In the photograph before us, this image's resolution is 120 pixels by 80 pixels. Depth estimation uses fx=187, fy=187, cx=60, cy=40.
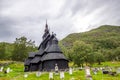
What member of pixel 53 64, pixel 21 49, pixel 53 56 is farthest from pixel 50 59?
pixel 21 49

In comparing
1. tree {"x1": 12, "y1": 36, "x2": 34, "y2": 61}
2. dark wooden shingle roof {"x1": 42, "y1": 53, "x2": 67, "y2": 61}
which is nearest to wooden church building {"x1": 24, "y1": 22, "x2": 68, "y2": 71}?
dark wooden shingle roof {"x1": 42, "y1": 53, "x2": 67, "y2": 61}

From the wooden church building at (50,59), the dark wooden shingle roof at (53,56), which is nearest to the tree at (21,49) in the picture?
the wooden church building at (50,59)

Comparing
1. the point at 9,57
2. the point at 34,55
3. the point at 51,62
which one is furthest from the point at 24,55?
the point at 51,62

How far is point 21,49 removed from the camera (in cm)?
11750

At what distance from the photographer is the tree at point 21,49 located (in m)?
117

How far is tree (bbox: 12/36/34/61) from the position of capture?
117 meters

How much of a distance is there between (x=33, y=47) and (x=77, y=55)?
54737 mm

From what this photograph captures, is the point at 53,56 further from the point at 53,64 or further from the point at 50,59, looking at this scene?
the point at 53,64

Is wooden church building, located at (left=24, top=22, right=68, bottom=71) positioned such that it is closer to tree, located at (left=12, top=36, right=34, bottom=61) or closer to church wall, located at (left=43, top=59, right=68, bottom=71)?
church wall, located at (left=43, top=59, right=68, bottom=71)

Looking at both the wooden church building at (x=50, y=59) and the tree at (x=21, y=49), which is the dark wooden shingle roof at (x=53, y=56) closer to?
the wooden church building at (x=50, y=59)

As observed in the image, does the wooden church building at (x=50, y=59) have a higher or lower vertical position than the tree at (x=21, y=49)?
lower

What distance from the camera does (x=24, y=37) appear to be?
402 feet

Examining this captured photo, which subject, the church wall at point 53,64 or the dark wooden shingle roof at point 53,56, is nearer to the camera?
the dark wooden shingle roof at point 53,56

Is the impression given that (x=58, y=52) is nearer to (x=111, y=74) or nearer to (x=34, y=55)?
(x=34, y=55)
